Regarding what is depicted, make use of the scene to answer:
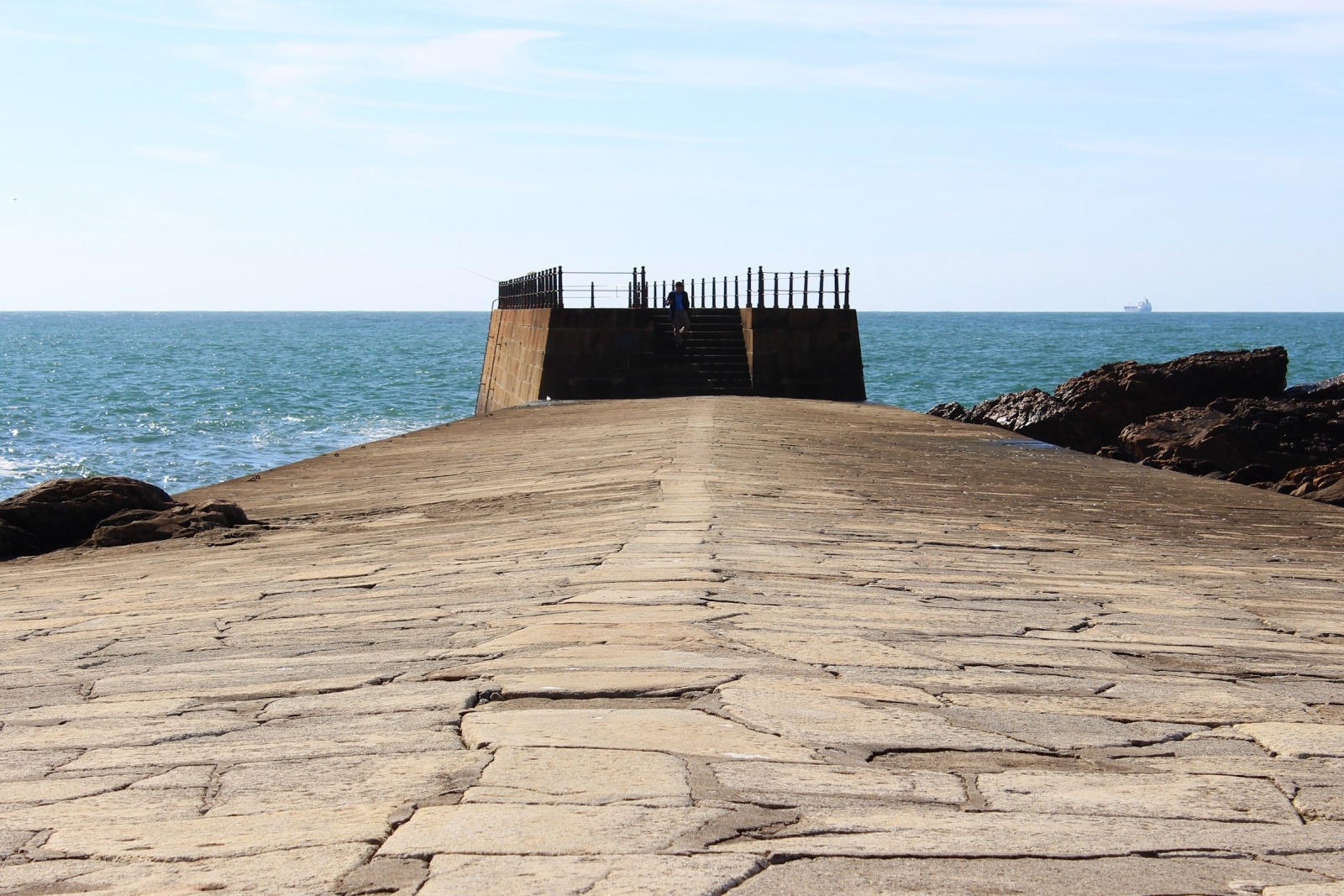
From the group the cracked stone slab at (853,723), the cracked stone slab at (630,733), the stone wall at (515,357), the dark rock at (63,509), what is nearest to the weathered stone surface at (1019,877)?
the cracked stone slab at (630,733)

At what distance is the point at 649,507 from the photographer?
23.6 ft

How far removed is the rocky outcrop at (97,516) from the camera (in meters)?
8.41

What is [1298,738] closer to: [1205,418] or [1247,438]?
[1247,438]

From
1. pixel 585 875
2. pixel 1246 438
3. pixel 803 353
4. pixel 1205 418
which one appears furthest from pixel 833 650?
pixel 803 353

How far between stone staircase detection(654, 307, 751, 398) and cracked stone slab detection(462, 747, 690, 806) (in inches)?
753

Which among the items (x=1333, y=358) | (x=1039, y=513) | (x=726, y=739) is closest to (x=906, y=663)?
(x=726, y=739)

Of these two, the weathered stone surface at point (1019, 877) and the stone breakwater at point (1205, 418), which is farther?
the stone breakwater at point (1205, 418)

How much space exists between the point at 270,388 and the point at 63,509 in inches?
1523

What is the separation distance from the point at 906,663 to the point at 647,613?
821mm

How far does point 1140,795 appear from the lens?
9.51 feet

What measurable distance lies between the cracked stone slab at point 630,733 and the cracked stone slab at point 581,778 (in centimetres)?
6

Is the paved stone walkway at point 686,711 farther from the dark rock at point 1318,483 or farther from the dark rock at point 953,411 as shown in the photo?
the dark rock at point 953,411

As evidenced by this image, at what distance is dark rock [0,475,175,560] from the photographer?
28.4 feet

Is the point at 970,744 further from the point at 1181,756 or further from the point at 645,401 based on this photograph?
the point at 645,401
